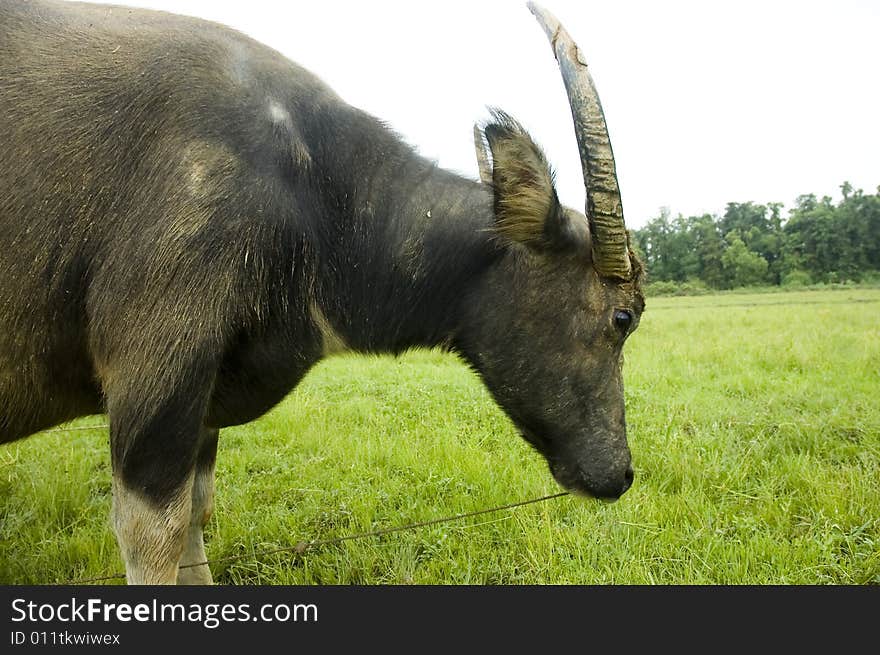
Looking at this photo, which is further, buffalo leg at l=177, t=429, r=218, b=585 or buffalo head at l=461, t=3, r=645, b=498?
buffalo leg at l=177, t=429, r=218, b=585

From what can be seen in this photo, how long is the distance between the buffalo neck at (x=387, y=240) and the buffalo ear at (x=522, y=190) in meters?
0.13

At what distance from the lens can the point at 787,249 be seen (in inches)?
471

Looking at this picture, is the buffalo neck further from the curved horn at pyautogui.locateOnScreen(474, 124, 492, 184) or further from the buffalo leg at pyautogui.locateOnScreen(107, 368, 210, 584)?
the buffalo leg at pyautogui.locateOnScreen(107, 368, 210, 584)

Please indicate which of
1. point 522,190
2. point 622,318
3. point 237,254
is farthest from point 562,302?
point 237,254

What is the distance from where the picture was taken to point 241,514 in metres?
3.70

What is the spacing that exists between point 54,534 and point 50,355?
1.89 m

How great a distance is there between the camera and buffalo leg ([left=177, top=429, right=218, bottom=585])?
297cm

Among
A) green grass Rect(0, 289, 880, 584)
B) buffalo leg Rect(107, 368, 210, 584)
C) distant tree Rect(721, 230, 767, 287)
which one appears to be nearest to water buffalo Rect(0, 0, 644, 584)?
buffalo leg Rect(107, 368, 210, 584)

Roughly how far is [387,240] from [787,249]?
11859 millimetres

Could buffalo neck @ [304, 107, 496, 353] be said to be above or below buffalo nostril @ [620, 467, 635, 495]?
above

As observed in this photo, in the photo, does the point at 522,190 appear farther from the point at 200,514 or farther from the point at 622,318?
the point at 200,514

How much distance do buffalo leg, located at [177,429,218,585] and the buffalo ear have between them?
1.78 meters

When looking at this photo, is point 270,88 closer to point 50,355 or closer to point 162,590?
point 50,355

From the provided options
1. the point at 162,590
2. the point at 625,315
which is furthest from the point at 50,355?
the point at 625,315
